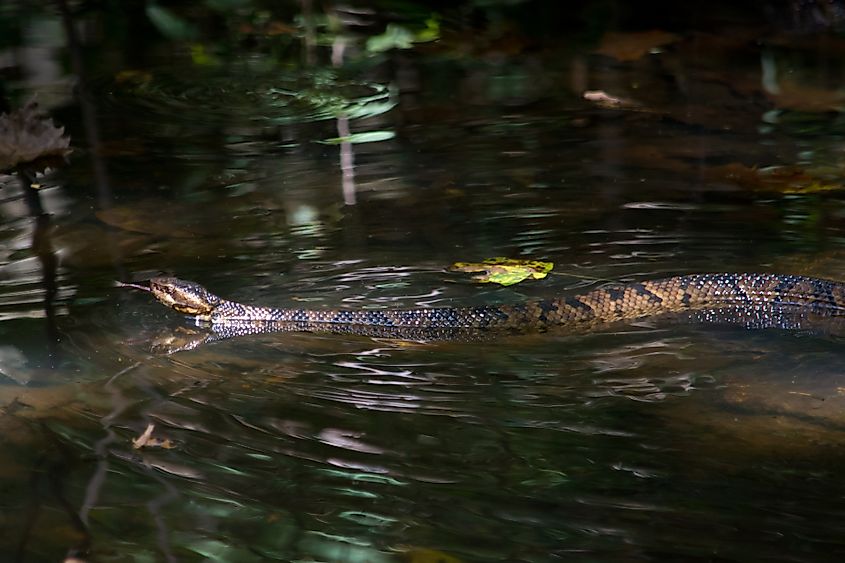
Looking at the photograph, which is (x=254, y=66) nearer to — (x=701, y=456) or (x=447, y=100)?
(x=447, y=100)

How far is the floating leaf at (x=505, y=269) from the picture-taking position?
243 inches

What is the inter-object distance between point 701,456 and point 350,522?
1.33 metres

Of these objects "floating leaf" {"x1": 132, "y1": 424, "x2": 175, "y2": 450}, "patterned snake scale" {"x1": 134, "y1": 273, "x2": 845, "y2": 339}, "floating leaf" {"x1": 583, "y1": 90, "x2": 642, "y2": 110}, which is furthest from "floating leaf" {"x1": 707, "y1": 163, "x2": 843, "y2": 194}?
"floating leaf" {"x1": 132, "y1": 424, "x2": 175, "y2": 450}

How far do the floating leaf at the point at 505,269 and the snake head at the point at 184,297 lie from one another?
1.35 meters

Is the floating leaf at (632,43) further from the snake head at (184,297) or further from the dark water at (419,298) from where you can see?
the snake head at (184,297)

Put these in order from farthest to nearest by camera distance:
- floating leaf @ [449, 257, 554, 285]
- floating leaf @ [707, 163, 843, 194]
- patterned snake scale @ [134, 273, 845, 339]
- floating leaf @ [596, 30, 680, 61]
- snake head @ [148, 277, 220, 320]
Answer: floating leaf @ [596, 30, 680, 61]
floating leaf @ [707, 163, 843, 194]
floating leaf @ [449, 257, 554, 285]
snake head @ [148, 277, 220, 320]
patterned snake scale @ [134, 273, 845, 339]

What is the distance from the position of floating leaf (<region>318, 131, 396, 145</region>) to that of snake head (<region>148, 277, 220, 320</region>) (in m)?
2.78

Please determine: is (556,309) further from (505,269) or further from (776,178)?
(776,178)

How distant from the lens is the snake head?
18.9 ft

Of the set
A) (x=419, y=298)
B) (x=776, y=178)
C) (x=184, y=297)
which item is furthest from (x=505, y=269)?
(x=776, y=178)

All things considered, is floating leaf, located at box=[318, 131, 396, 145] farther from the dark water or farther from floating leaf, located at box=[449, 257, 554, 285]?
floating leaf, located at box=[449, 257, 554, 285]

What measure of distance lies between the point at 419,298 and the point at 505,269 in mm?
569

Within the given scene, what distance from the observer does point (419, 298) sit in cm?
595

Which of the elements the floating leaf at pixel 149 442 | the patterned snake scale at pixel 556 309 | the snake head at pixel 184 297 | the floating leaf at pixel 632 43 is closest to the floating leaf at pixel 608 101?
the floating leaf at pixel 632 43
